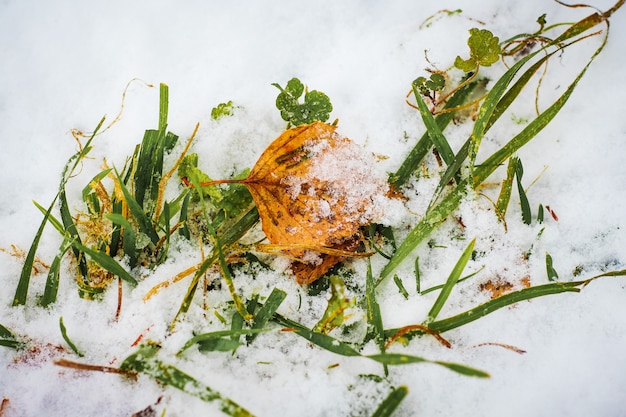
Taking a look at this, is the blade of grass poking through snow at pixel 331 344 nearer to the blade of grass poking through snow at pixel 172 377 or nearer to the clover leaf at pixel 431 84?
the blade of grass poking through snow at pixel 172 377

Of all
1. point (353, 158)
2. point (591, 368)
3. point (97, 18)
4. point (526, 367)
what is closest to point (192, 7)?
point (97, 18)

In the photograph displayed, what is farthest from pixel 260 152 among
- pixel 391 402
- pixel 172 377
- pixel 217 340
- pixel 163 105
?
pixel 391 402

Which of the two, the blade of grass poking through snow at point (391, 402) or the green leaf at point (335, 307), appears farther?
the green leaf at point (335, 307)

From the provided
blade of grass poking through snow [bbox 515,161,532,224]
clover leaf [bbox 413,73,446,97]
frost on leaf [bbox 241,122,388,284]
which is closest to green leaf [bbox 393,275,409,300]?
frost on leaf [bbox 241,122,388,284]

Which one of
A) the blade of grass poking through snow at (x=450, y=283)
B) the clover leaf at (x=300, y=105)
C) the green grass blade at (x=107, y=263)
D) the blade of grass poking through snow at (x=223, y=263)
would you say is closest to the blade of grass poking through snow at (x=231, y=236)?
the blade of grass poking through snow at (x=223, y=263)

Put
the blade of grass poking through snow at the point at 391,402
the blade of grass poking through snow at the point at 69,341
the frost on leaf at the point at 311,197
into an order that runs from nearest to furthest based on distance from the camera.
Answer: the blade of grass poking through snow at the point at 391,402, the blade of grass poking through snow at the point at 69,341, the frost on leaf at the point at 311,197

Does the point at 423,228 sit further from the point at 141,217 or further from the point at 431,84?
the point at 141,217

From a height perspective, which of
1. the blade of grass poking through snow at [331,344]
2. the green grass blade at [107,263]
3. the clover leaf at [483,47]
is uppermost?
the clover leaf at [483,47]
